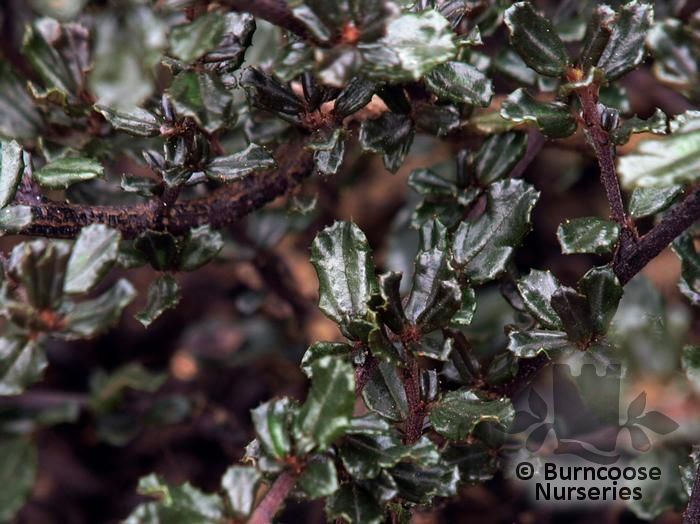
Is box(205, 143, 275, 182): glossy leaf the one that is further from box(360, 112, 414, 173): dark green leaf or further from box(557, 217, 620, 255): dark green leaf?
box(557, 217, 620, 255): dark green leaf

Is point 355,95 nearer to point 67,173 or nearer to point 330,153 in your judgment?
point 330,153

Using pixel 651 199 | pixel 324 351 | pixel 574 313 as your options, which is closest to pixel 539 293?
pixel 574 313

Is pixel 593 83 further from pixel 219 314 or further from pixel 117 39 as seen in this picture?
pixel 219 314

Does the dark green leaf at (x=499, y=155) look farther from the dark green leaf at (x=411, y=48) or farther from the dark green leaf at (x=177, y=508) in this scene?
the dark green leaf at (x=177, y=508)

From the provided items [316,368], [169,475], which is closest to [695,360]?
[316,368]

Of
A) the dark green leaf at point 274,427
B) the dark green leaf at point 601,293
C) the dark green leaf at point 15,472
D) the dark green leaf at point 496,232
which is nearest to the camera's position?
the dark green leaf at point 274,427

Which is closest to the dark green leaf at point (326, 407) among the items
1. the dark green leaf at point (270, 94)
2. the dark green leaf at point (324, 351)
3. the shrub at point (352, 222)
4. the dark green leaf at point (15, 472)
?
the shrub at point (352, 222)
